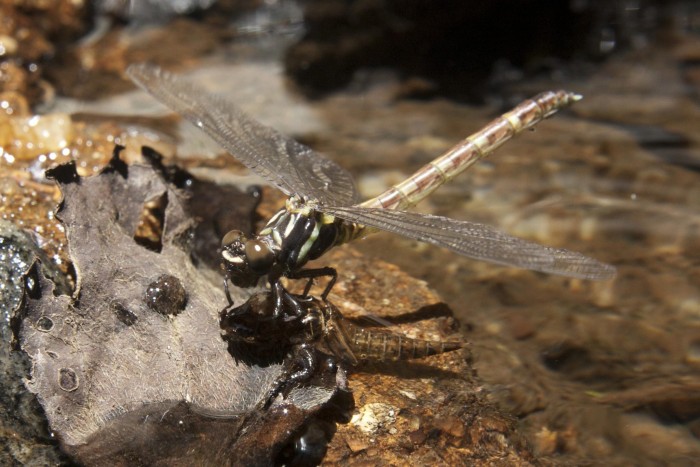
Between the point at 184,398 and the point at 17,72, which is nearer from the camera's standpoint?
the point at 184,398

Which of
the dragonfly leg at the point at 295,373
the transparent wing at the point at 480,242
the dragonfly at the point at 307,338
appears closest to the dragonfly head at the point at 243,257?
the dragonfly at the point at 307,338

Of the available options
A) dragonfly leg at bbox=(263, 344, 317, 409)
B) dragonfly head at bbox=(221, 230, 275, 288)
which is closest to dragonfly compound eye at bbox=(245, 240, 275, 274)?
dragonfly head at bbox=(221, 230, 275, 288)

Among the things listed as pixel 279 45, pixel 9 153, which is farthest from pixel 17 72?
pixel 279 45

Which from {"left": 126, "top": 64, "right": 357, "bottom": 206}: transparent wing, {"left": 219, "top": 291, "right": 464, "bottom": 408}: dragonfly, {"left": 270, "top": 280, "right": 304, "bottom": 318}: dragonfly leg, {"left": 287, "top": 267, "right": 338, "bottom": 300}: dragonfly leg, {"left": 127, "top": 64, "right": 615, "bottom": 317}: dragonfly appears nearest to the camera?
{"left": 219, "top": 291, "right": 464, "bottom": 408}: dragonfly

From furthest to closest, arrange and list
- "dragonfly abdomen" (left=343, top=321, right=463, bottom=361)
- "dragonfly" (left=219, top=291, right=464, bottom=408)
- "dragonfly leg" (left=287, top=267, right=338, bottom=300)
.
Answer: "dragonfly leg" (left=287, top=267, right=338, bottom=300)
"dragonfly abdomen" (left=343, top=321, right=463, bottom=361)
"dragonfly" (left=219, top=291, right=464, bottom=408)

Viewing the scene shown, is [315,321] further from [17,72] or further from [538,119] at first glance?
[17,72]

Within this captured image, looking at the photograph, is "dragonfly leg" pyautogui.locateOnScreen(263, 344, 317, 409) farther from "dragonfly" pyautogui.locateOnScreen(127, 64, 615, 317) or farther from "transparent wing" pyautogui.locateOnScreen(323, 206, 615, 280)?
"transparent wing" pyautogui.locateOnScreen(323, 206, 615, 280)
